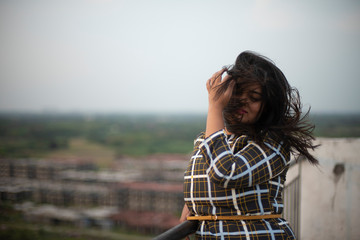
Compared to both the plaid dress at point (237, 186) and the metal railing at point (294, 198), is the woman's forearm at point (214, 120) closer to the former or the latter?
the plaid dress at point (237, 186)

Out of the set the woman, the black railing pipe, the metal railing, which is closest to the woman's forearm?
the woman

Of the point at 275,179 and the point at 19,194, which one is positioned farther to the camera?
the point at 19,194

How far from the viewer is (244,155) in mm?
667

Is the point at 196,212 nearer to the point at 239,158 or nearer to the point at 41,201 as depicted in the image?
the point at 239,158

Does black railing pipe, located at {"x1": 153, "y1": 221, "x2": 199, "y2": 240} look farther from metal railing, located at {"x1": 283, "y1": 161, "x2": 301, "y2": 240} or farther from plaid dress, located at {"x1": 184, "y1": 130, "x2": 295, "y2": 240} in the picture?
metal railing, located at {"x1": 283, "y1": 161, "x2": 301, "y2": 240}

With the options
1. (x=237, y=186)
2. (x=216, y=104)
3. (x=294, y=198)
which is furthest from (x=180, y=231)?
(x=294, y=198)

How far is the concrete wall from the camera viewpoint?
2115mm

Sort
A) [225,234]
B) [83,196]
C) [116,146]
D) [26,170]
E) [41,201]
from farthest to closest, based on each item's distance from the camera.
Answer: [116,146]
[83,196]
[41,201]
[26,170]
[225,234]

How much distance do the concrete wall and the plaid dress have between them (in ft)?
5.33

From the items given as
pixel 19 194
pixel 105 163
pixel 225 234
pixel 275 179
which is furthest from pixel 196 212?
pixel 105 163

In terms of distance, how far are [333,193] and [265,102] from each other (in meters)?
1.77

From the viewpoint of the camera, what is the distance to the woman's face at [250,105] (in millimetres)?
725

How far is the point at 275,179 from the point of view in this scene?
72 centimetres

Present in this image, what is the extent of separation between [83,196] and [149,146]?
2157 centimetres
